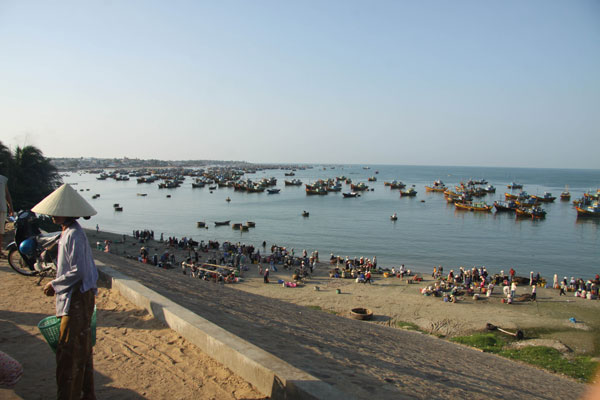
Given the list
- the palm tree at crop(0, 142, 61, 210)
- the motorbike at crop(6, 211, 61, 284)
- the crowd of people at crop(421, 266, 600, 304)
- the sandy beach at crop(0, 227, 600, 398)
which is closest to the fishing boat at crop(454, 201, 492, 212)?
the crowd of people at crop(421, 266, 600, 304)

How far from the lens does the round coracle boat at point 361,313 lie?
540 inches

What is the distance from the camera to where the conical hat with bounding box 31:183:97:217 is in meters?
3.23

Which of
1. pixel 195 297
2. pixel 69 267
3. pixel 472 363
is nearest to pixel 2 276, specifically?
pixel 195 297

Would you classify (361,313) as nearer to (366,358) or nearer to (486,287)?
(366,358)

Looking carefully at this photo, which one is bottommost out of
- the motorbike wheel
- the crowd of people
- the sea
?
the sea

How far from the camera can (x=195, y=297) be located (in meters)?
8.02

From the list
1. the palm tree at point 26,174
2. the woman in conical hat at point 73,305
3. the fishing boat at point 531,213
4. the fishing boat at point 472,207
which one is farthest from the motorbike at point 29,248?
the fishing boat at point 472,207

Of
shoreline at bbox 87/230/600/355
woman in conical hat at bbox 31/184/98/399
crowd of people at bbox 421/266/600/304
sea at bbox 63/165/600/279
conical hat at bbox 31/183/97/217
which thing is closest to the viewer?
woman in conical hat at bbox 31/184/98/399

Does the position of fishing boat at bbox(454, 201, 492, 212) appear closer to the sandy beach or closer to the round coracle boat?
the sandy beach

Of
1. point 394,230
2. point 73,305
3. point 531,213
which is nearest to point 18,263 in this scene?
point 73,305

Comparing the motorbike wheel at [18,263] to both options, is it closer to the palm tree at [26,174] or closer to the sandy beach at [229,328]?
the sandy beach at [229,328]

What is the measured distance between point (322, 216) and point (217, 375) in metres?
48.6

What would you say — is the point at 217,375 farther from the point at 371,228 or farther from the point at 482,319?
the point at 371,228

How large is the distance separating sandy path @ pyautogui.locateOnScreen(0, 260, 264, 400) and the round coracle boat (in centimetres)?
964
